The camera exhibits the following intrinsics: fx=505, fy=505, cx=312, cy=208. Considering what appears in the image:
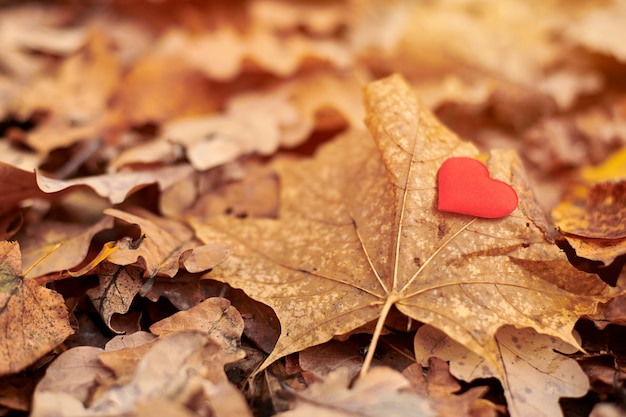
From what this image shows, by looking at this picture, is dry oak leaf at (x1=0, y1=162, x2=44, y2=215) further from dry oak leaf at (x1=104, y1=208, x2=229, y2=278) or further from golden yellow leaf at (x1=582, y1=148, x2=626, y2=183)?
golden yellow leaf at (x1=582, y1=148, x2=626, y2=183)

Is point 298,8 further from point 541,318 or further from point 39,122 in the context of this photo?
point 541,318

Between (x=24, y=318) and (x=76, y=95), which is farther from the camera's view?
(x=76, y=95)

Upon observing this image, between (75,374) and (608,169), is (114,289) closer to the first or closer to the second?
(75,374)

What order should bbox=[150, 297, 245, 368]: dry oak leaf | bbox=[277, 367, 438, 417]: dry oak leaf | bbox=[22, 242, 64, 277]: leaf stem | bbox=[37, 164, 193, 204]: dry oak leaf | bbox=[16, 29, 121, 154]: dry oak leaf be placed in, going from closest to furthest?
1. bbox=[277, 367, 438, 417]: dry oak leaf
2. bbox=[150, 297, 245, 368]: dry oak leaf
3. bbox=[22, 242, 64, 277]: leaf stem
4. bbox=[37, 164, 193, 204]: dry oak leaf
5. bbox=[16, 29, 121, 154]: dry oak leaf

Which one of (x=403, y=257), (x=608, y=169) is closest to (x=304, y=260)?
(x=403, y=257)

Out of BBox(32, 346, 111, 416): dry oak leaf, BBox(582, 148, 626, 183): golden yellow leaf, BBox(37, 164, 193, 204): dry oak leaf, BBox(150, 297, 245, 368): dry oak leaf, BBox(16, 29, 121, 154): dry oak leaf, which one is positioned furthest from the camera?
BBox(16, 29, 121, 154): dry oak leaf

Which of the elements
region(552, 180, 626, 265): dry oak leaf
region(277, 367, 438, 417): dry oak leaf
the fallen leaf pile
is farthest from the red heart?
region(277, 367, 438, 417): dry oak leaf

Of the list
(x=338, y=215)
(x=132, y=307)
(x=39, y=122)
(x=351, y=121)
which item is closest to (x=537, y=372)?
(x=338, y=215)

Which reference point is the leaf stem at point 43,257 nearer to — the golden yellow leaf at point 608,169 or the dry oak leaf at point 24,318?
the dry oak leaf at point 24,318
